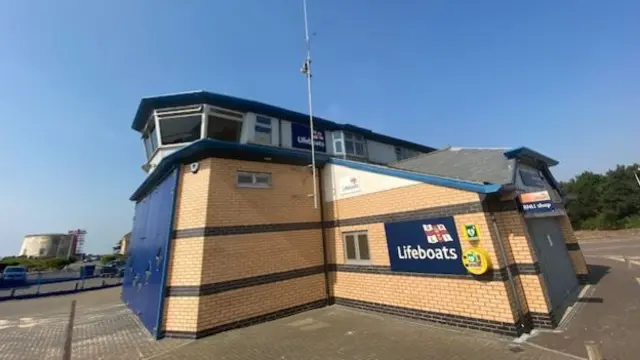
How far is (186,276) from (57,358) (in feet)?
10.6

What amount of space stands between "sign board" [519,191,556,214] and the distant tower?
9796 cm

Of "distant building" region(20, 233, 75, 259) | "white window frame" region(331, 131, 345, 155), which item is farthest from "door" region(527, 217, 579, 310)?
"distant building" region(20, 233, 75, 259)

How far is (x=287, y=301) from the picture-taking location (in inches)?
340

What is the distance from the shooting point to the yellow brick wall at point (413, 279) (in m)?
6.09

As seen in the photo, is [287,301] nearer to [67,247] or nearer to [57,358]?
[57,358]

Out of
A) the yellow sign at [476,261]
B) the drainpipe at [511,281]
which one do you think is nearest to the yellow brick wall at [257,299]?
the yellow sign at [476,261]

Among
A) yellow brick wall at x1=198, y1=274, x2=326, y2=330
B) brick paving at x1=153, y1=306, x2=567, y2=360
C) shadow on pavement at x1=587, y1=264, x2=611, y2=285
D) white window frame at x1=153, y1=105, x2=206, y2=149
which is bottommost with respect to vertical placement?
brick paving at x1=153, y1=306, x2=567, y2=360

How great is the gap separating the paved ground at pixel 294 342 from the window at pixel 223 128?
729 centimetres

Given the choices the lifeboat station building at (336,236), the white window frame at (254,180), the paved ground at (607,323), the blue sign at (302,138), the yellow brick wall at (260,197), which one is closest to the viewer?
the paved ground at (607,323)

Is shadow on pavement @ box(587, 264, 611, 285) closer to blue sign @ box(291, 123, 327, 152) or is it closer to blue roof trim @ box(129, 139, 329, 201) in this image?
blue roof trim @ box(129, 139, 329, 201)

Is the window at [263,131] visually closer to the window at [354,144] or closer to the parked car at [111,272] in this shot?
the window at [354,144]

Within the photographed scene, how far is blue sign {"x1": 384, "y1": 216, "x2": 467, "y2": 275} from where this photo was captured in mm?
6723

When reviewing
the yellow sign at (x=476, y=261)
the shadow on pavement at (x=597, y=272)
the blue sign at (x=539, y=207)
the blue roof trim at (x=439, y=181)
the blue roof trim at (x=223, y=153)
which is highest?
the blue roof trim at (x=223, y=153)

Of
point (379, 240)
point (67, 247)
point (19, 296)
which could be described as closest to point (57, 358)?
point (379, 240)
